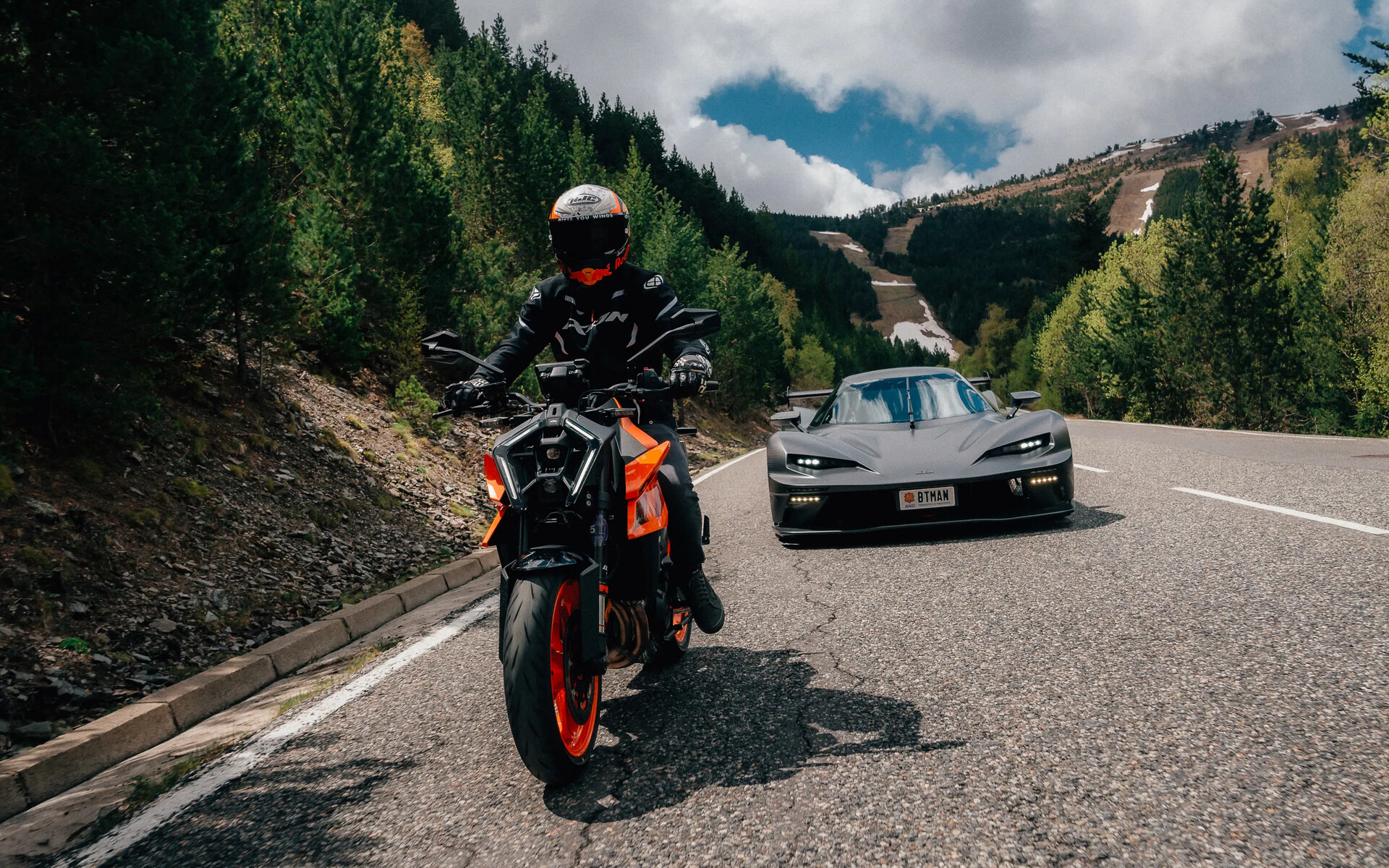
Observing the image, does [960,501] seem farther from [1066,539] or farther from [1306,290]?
[1306,290]

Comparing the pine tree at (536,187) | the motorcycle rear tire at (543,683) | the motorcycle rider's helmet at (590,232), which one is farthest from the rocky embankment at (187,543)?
the pine tree at (536,187)

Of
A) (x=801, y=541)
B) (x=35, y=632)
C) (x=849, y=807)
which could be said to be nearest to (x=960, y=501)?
(x=801, y=541)

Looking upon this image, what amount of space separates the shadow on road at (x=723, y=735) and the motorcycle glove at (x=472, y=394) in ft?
4.42

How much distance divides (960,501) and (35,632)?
5.79 metres

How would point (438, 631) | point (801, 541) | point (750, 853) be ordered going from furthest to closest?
point (801, 541) → point (438, 631) → point (750, 853)

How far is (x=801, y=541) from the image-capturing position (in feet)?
22.3

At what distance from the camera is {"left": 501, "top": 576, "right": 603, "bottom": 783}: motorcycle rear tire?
251 cm

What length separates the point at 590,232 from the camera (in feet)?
11.7

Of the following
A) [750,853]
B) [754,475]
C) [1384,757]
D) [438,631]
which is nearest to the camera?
[750,853]

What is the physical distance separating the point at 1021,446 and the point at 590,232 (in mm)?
4207

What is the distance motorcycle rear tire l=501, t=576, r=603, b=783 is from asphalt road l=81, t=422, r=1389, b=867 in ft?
0.43

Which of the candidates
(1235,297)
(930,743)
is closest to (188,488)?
(930,743)

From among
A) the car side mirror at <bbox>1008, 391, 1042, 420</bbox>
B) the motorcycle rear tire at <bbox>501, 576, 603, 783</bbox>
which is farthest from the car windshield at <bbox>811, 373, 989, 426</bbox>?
the motorcycle rear tire at <bbox>501, 576, 603, 783</bbox>

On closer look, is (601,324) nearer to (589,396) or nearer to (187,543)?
(589,396)
